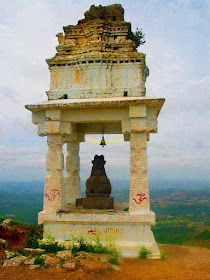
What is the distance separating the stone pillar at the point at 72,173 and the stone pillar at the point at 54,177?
256 cm

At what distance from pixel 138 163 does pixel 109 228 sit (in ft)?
7.22

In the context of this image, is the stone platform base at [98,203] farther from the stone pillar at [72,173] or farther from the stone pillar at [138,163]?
the stone pillar at [72,173]

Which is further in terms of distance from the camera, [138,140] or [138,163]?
[138,140]

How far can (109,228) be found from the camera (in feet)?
28.1

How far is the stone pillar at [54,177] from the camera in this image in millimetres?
8977

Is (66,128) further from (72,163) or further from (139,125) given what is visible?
(72,163)

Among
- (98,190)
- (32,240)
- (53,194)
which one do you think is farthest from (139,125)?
(32,240)

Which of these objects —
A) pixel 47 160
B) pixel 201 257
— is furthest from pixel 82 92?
pixel 201 257

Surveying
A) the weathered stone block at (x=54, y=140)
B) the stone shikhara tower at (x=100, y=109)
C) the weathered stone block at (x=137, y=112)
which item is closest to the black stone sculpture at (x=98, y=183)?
the stone shikhara tower at (x=100, y=109)

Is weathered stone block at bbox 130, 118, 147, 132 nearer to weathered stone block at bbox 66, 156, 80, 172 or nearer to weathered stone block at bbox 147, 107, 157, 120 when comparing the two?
weathered stone block at bbox 147, 107, 157, 120

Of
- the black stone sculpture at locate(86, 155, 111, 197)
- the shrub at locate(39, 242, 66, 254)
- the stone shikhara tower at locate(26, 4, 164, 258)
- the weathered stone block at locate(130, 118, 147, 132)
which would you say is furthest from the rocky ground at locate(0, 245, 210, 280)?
the weathered stone block at locate(130, 118, 147, 132)

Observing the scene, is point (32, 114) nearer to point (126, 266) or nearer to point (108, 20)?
point (108, 20)

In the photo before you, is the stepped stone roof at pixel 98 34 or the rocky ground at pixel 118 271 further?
the stepped stone roof at pixel 98 34

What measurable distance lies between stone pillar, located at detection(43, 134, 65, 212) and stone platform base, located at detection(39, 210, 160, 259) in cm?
32
